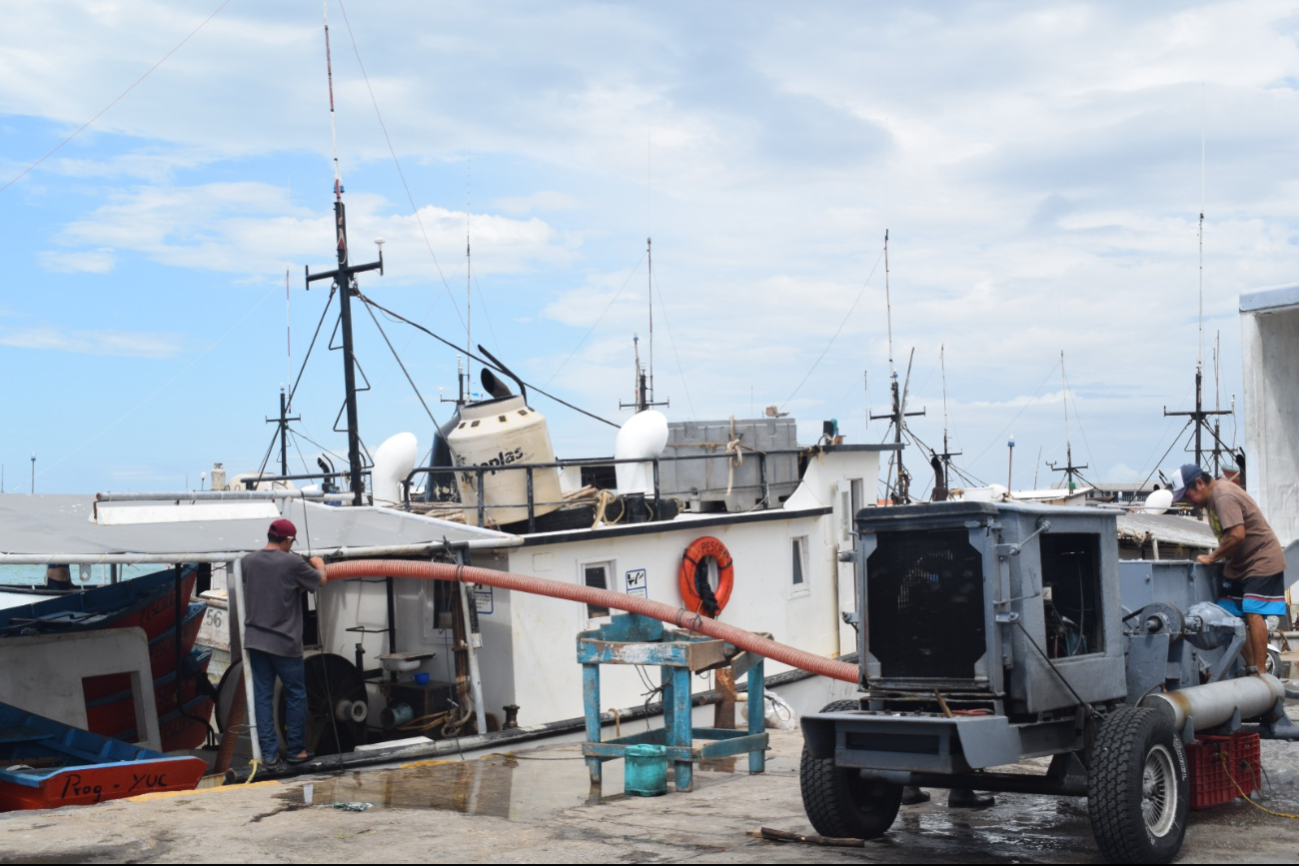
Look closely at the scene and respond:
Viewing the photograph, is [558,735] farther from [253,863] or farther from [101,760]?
[253,863]

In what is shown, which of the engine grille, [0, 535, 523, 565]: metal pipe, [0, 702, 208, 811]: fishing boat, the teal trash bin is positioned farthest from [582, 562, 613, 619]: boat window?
the engine grille

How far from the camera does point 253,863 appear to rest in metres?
6.32

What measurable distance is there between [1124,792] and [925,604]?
4.23 feet

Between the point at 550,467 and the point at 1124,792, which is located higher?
the point at 550,467

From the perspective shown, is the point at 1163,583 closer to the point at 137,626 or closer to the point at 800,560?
the point at 800,560

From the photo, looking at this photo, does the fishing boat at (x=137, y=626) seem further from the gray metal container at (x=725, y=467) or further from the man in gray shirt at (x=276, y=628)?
the gray metal container at (x=725, y=467)

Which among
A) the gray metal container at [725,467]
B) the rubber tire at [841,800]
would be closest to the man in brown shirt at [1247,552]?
the rubber tire at [841,800]

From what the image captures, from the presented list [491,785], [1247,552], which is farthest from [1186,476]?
[491,785]

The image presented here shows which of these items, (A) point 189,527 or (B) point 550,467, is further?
(B) point 550,467

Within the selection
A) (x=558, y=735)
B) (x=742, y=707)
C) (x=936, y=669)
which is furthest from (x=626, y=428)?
(x=936, y=669)

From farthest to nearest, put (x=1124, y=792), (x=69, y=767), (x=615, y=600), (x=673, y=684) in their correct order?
(x=615, y=600) → (x=69, y=767) → (x=673, y=684) → (x=1124, y=792)

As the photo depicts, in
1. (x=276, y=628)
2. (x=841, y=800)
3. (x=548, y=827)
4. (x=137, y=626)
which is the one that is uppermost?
(x=276, y=628)

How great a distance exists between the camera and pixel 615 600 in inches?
374

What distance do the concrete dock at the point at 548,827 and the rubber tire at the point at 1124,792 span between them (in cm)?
27
